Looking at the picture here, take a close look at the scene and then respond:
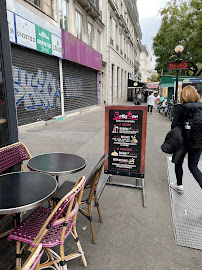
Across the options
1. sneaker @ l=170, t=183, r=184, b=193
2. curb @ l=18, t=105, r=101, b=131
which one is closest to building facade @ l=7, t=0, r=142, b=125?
curb @ l=18, t=105, r=101, b=131

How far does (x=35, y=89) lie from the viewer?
379 inches

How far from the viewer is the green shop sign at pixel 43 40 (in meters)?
9.39

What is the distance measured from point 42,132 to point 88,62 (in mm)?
8927

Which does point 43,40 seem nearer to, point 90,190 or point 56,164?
point 56,164

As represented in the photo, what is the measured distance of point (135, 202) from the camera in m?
3.51

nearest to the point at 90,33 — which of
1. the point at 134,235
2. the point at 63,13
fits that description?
the point at 63,13

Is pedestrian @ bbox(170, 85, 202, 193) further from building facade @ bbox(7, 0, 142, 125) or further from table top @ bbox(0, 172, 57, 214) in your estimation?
building facade @ bbox(7, 0, 142, 125)

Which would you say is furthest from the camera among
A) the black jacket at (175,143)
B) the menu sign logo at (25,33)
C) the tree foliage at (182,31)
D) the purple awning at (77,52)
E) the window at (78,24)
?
the tree foliage at (182,31)

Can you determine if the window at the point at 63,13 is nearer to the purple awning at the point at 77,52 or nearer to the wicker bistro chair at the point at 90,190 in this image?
the purple awning at the point at 77,52

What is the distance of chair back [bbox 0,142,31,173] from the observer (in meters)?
2.87

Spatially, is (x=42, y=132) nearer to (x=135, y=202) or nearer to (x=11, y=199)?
(x=135, y=202)

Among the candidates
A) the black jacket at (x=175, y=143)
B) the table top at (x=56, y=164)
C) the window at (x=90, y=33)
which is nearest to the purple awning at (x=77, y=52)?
the window at (x=90, y=33)

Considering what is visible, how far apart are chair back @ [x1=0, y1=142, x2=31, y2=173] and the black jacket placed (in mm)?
2355

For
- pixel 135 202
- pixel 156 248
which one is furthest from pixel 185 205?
pixel 156 248
